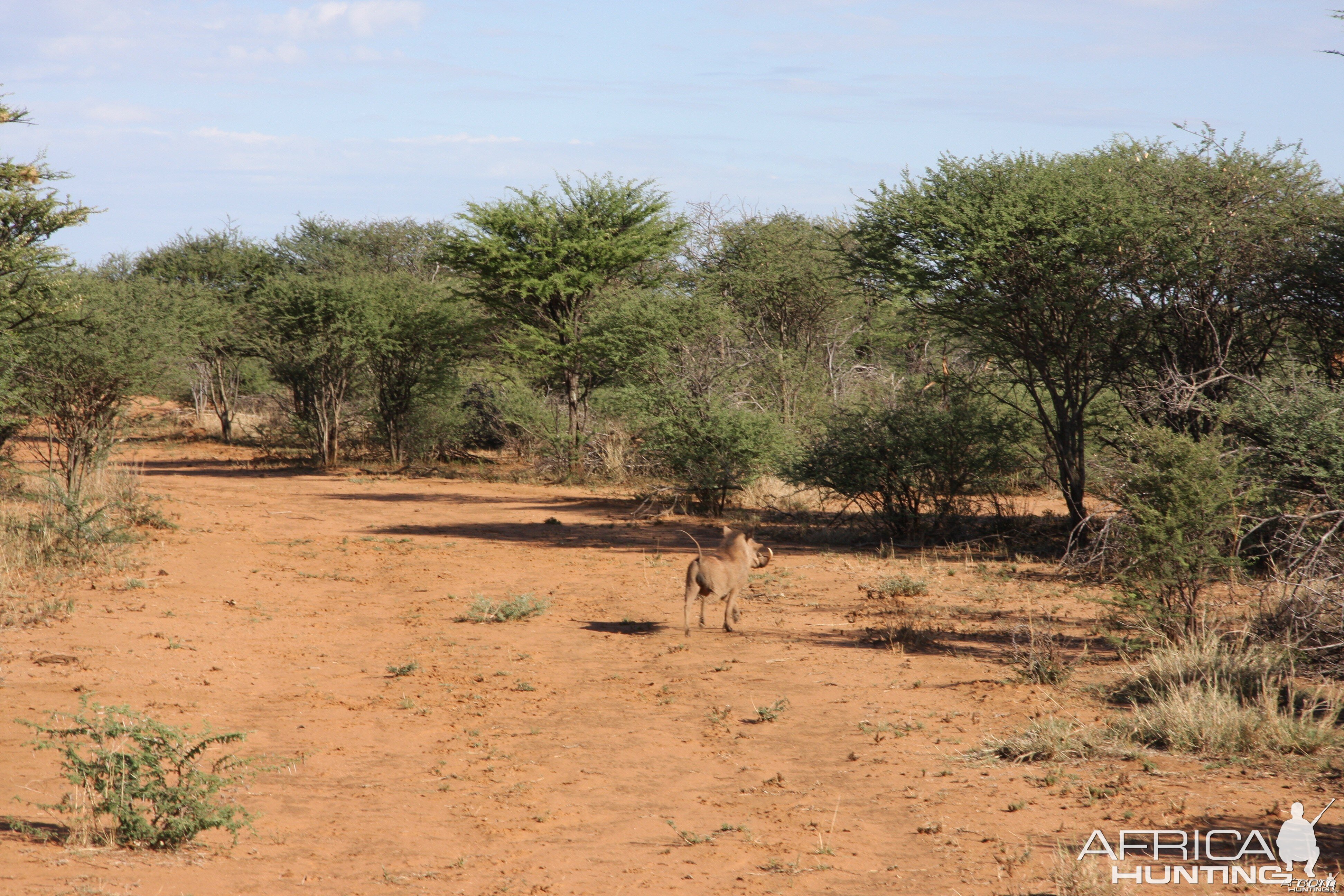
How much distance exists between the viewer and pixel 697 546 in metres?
14.3

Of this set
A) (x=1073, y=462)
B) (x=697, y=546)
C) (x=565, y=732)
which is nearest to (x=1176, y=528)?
(x=565, y=732)

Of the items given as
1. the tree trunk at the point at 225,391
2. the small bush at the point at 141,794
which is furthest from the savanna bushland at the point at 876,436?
the tree trunk at the point at 225,391

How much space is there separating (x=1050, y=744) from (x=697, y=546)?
28.4ft

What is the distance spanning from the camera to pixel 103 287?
59.8 feet

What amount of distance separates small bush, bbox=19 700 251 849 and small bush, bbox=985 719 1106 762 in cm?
418

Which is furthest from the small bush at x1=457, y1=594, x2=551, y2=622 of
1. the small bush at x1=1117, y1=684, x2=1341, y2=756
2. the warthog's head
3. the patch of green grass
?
the small bush at x1=1117, y1=684, x2=1341, y2=756

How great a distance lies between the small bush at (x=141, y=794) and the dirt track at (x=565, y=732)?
5.2 inches

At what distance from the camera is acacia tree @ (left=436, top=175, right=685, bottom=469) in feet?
74.6

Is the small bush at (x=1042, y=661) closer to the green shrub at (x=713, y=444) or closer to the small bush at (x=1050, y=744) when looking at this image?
the small bush at (x=1050, y=744)

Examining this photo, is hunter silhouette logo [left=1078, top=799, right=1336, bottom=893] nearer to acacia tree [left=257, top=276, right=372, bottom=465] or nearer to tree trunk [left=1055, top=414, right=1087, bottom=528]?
tree trunk [left=1055, top=414, right=1087, bottom=528]

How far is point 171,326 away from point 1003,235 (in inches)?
522

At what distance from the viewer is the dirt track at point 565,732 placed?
4590 millimetres

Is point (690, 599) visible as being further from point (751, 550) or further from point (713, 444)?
point (713, 444)

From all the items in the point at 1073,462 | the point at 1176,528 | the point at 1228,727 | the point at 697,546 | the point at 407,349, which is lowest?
the point at 1228,727
